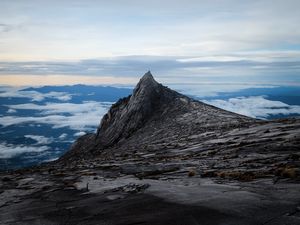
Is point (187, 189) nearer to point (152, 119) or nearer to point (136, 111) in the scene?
point (152, 119)

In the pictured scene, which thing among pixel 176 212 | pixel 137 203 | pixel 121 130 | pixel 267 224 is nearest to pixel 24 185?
pixel 137 203

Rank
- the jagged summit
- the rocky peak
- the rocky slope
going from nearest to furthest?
the rocky slope
the jagged summit
the rocky peak

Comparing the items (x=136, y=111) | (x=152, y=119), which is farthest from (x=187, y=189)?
(x=136, y=111)

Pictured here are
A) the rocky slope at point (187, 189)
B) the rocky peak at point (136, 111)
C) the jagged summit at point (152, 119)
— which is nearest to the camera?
the rocky slope at point (187, 189)

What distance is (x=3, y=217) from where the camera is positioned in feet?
45.5

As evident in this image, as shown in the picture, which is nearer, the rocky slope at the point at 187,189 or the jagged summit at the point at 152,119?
the rocky slope at the point at 187,189

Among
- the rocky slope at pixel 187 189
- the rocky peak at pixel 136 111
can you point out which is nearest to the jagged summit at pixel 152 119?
the rocky peak at pixel 136 111

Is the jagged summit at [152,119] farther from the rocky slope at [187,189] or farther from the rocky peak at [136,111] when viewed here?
the rocky slope at [187,189]

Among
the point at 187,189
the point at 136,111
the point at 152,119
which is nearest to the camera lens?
the point at 187,189

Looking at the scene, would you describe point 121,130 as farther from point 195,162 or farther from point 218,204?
point 218,204

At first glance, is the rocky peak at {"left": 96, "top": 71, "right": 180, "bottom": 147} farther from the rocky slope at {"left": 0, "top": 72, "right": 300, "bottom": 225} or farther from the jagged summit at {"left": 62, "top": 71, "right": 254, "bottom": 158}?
the rocky slope at {"left": 0, "top": 72, "right": 300, "bottom": 225}

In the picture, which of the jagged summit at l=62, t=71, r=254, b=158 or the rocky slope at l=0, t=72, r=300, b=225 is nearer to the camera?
the rocky slope at l=0, t=72, r=300, b=225

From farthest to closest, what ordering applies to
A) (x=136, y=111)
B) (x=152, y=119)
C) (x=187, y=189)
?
(x=136, y=111)
(x=152, y=119)
(x=187, y=189)

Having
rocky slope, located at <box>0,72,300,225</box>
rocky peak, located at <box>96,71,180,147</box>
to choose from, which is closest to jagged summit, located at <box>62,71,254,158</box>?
rocky peak, located at <box>96,71,180,147</box>
